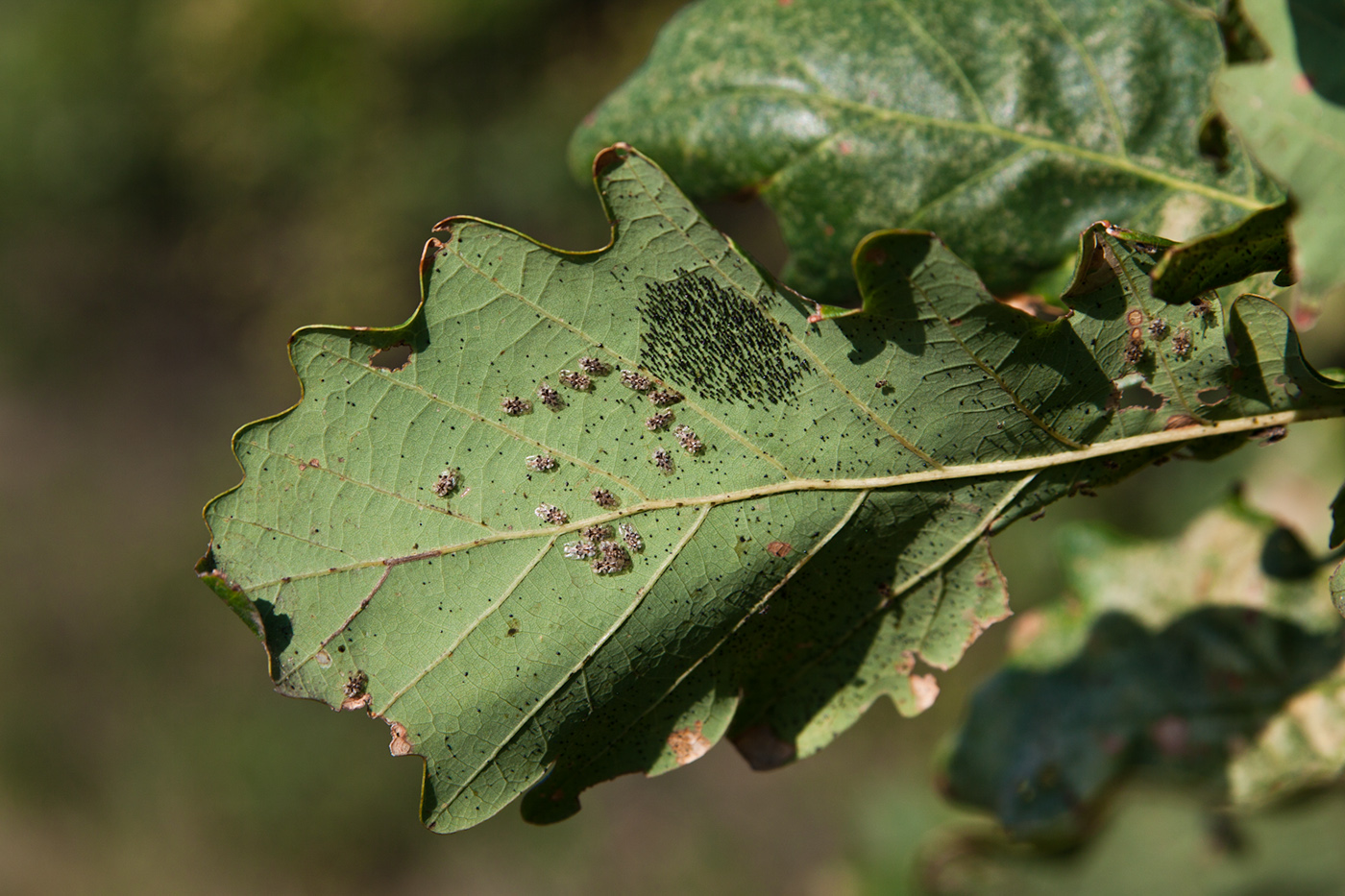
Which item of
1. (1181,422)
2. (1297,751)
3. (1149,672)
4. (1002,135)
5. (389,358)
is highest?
(389,358)

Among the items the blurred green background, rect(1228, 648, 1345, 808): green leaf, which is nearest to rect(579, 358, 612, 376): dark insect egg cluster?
rect(1228, 648, 1345, 808): green leaf

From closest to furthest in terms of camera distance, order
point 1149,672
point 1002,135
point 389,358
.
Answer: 1. point 389,358
2. point 1002,135
3. point 1149,672

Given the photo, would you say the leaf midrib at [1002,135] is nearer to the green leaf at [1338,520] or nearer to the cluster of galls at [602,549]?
the green leaf at [1338,520]

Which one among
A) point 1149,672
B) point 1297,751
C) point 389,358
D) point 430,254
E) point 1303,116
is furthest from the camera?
point 1149,672

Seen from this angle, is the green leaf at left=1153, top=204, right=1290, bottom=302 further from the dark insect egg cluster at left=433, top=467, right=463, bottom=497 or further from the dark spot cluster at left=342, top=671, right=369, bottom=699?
the dark spot cluster at left=342, top=671, right=369, bottom=699

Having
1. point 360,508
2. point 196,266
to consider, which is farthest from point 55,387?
point 360,508

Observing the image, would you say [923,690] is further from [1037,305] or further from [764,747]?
[1037,305]

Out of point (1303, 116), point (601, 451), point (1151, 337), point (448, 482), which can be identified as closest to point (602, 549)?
point (601, 451)
